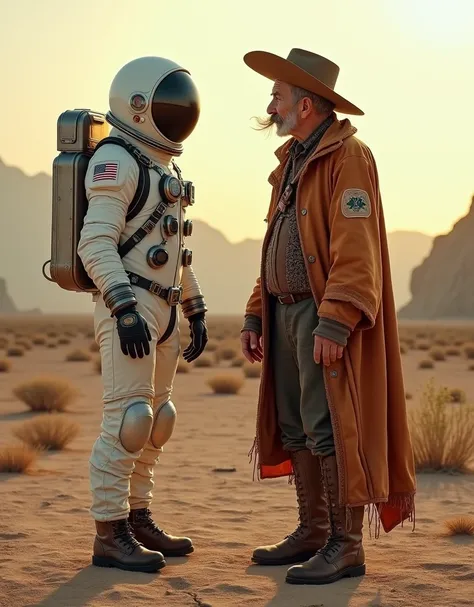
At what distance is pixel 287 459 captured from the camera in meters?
5.91

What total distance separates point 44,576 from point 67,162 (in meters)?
Answer: 2.13

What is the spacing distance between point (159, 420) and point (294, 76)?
1.94m

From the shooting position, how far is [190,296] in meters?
6.15

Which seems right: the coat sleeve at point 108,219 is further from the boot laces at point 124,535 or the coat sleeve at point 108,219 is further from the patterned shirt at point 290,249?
the boot laces at point 124,535

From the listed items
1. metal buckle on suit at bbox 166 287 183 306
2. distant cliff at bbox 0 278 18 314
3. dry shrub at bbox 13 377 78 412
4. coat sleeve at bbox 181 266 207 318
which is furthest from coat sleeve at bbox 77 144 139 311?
distant cliff at bbox 0 278 18 314

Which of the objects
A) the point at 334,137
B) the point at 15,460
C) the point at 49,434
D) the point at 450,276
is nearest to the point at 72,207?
the point at 334,137

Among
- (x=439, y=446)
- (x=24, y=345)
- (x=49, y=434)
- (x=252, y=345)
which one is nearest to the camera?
(x=252, y=345)

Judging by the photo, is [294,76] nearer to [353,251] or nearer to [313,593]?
[353,251]

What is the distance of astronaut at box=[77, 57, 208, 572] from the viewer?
5348 mm

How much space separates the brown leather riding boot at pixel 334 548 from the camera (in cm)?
525

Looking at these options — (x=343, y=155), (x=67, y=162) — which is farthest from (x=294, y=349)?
(x=67, y=162)

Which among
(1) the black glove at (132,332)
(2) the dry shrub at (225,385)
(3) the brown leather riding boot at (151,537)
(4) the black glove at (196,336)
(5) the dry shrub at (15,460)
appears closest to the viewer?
(1) the black glove at (132,332)

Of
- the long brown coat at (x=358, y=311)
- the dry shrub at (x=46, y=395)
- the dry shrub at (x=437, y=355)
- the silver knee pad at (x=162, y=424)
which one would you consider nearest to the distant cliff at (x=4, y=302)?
the dry shrub at (x=437, y=355)

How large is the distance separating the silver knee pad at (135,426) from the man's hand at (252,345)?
824 mm
